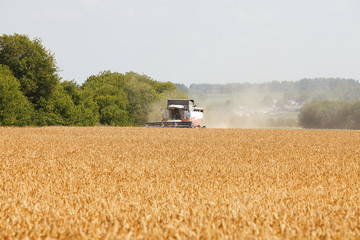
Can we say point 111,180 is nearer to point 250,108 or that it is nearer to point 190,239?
point 190,239

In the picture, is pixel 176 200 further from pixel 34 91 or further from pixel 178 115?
pixel 34 91

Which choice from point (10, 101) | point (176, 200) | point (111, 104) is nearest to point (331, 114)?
point (111, 104)

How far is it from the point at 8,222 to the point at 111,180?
11.3 ft

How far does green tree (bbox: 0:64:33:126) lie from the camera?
36656mm

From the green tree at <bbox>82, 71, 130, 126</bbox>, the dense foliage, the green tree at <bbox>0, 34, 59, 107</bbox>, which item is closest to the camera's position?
the green tree at <bbox>0, 34, 59, 107</bbox>

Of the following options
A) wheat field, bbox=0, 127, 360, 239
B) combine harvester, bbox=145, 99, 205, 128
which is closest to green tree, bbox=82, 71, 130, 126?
combine harvester, bbox=145, 99, 205, 128

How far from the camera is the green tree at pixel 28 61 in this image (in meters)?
40.8

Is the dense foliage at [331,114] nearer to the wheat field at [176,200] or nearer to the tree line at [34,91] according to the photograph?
the tree line at [34,91]

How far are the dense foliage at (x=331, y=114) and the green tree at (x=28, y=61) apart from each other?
8730 centimetres

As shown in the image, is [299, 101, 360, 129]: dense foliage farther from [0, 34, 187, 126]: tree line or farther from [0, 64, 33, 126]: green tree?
[0, 64, 33, 126]: green tree

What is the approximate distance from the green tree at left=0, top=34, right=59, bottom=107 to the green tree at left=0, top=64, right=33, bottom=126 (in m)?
1.36

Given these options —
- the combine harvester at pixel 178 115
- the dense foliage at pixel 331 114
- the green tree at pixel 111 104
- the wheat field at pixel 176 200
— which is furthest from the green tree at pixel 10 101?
the dense foliage at pixel 331 114

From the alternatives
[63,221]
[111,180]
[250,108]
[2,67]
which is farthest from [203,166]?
[250,108]

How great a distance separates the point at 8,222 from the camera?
3.78 metres
